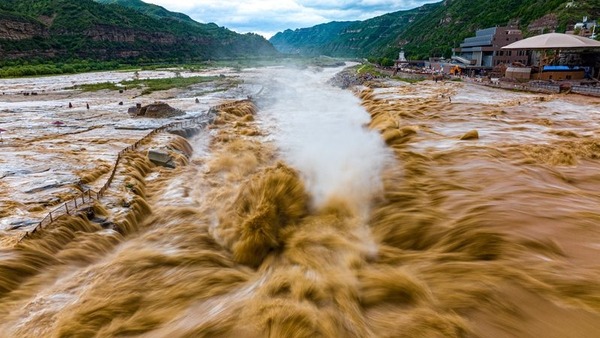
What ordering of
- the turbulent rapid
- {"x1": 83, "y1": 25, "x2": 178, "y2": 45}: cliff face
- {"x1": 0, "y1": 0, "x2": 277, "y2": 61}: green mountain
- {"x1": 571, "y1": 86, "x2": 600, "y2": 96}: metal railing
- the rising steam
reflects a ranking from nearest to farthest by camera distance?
1. the turbulent rapid
2. the rising steam
3. {"x1": 571, "y1": 86, "x2": 600, "y2": 96}: metal railing
4. {"x1": 0, "y1": 0, "x2": 277, "y2": 61}: green mountain
5. {"x1": 83, "y1": 25, "x2": 178, "y2": 45}: cliff face

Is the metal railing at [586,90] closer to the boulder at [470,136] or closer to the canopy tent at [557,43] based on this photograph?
the canopy tent at [557,43]

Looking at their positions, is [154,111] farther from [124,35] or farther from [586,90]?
[124,35]

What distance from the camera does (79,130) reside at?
17.5m

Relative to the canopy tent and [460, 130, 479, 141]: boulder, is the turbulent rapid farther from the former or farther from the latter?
the canopy tent

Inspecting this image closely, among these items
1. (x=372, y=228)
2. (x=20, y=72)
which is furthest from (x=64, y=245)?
(x=20, y=72)

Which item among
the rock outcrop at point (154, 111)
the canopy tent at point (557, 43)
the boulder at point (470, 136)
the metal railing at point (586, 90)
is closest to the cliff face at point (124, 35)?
the rock outcrop at point (154, 111)

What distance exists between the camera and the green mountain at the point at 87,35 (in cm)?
7407

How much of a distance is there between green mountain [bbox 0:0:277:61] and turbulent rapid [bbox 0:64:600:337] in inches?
3231

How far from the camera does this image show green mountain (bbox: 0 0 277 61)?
74.1 meters

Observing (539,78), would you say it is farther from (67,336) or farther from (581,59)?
(67,336)

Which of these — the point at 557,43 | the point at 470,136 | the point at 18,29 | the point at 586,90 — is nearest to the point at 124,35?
the point at 18,29

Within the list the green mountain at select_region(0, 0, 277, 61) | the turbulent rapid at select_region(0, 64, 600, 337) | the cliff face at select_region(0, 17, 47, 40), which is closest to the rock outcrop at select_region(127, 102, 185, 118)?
the turbulent rapid at select_region(0, 64, 600, 337)

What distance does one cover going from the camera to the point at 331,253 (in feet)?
21.4

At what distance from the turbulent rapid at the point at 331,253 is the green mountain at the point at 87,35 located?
82.1 meters
